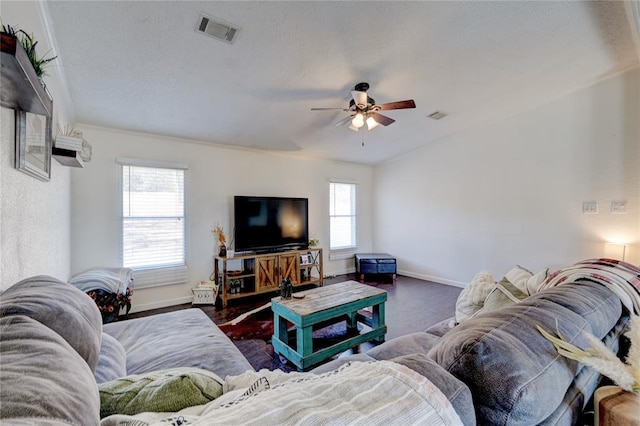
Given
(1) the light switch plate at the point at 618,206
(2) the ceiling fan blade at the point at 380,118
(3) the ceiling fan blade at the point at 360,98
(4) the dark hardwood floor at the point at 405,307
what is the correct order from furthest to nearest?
(1) the light switch plate at the point at 618,206, (4) the dark hardwood floor at the point at 405,307, (2) the ceiling fan blade at the point at 380,118, (3) the ceiling fan blade at the point at 360,98

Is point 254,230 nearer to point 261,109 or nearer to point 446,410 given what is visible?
point 261,109

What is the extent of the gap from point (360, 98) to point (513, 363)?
2615mm

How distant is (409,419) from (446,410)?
10cm

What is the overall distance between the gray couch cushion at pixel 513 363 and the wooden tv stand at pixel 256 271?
3507 millimetres

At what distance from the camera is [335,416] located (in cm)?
54

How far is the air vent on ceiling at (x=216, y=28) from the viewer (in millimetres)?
2004

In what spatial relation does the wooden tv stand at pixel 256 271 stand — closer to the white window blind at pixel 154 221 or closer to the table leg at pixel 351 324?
the white window blind at pixel 154 221

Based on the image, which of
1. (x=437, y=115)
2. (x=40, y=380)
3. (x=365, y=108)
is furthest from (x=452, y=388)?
(x=437, y=115)

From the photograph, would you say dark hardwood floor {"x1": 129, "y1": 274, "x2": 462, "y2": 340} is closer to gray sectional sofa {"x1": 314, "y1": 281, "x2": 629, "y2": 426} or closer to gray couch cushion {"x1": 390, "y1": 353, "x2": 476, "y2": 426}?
gray sectional sofa {"x1": 314, "y1": 281, "x2": 629, "y2": 426}

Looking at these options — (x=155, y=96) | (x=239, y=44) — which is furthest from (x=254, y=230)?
(x=239, y=44)

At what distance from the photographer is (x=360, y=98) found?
2.79 metres

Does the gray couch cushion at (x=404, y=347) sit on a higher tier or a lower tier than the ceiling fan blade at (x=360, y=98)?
lower

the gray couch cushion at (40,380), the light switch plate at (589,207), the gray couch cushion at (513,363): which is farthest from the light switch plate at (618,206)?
the gray couch cushion at (40,380)

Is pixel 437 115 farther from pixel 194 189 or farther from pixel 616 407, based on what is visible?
pixel 616 407
